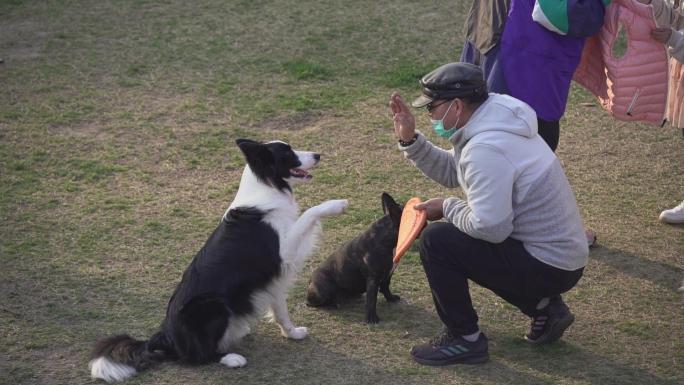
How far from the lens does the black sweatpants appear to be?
13.1 feet

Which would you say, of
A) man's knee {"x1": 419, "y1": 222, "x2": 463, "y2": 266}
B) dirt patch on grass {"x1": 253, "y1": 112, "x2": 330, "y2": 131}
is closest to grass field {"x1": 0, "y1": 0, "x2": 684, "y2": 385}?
dirt patch on grass {"x1": 253, "y1": 112, "x2": 330, "y2": 131}

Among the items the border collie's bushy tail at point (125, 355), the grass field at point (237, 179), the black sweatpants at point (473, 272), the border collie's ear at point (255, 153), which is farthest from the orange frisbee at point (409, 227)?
the border collie's bushy tail at point (125, 355)

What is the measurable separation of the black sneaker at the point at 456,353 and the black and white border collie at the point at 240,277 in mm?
738

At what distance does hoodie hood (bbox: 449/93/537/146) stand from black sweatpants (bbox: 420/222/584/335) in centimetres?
48

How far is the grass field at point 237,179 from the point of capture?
434cm

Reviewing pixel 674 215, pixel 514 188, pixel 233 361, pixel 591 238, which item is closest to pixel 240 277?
pixel 233 361

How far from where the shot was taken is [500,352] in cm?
433

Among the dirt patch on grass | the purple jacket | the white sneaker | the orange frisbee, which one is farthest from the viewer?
the dirt patch on grass

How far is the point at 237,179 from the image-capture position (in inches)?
256

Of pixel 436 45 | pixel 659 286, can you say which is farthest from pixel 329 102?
pixel 659 286

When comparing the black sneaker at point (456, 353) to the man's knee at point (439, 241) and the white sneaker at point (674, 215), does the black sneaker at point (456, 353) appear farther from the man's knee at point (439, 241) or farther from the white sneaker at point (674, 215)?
the white sneaker at point (674, 215)

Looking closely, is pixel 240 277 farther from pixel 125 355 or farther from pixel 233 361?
pixel 125 355

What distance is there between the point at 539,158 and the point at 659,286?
5.43 ft

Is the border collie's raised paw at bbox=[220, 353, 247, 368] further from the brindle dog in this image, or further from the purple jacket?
the purple jacket
